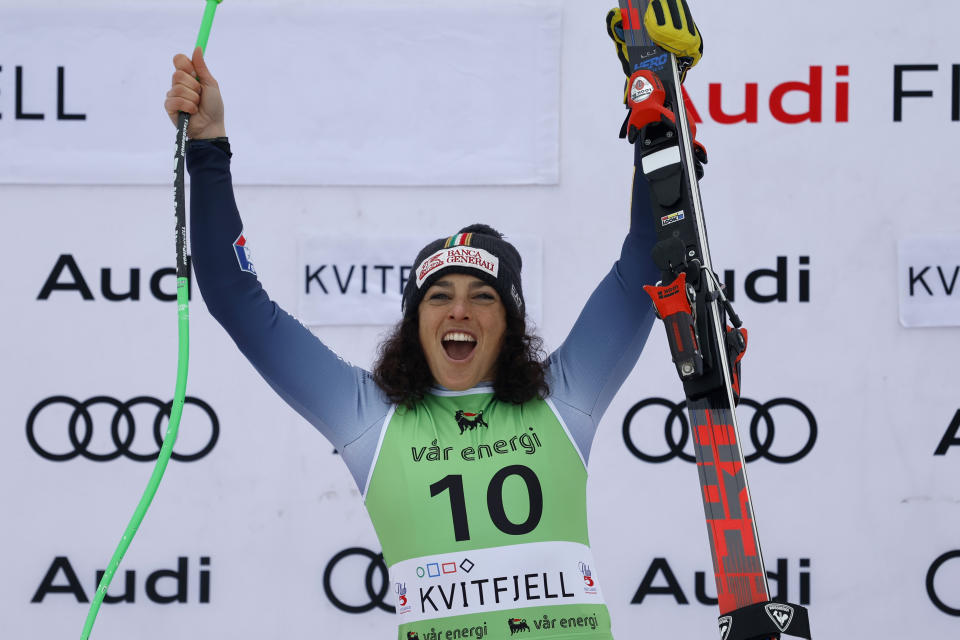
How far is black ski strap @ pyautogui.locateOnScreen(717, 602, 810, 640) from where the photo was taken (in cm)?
124

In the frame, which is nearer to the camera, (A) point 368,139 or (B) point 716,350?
(B) point 716,350

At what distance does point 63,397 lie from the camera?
2754 millimetres

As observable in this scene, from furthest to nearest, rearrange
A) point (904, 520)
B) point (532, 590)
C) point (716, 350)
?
point (904, 520) < point (532, 590) < point (716, 350)

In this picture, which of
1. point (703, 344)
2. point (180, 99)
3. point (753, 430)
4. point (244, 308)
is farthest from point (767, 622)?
point (753, 430)

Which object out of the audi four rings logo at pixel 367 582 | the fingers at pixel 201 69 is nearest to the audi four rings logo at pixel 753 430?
the audi four rings logo at pixel 367 582

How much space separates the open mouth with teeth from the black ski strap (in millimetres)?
634

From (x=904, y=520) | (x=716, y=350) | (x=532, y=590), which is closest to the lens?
(x=716, y=350)

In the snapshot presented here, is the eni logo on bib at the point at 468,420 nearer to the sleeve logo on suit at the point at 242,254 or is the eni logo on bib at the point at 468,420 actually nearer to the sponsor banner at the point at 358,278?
the sleeve logo on suit at the point at 242,254

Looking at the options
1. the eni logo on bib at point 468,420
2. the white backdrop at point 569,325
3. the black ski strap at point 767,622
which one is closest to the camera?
the black ski strap at point 767,622

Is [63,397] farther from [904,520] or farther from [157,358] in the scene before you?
[904,520]

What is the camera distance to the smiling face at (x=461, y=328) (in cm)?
167

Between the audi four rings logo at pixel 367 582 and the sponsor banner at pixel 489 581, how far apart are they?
46.9 inches

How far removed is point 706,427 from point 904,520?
1589 millimetres

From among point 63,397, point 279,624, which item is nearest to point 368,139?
point 63,397
